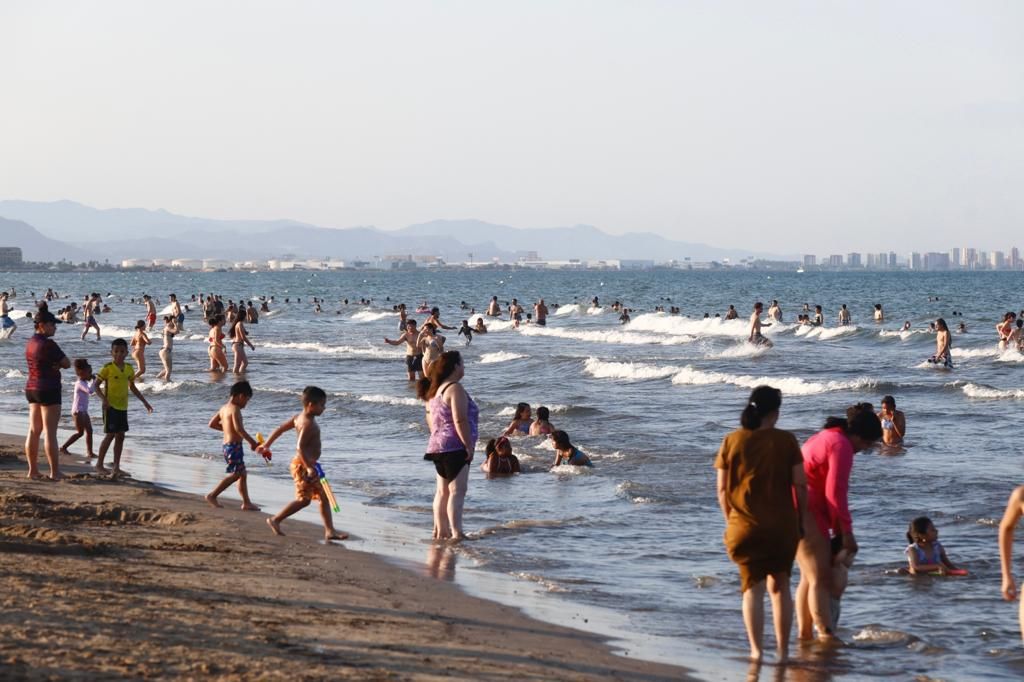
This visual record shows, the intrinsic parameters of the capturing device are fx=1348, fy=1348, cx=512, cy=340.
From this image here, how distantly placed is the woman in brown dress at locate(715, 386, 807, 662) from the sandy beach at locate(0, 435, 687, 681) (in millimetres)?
827

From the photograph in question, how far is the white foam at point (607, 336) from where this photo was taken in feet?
165

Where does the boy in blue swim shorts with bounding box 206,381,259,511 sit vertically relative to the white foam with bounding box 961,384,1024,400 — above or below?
above

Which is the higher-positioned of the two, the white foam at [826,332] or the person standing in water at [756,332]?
the person standing in water at [756,332]

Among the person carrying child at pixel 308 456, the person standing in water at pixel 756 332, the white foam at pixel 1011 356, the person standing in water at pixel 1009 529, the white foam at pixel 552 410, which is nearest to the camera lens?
the person standing in water at pixel 1009 529

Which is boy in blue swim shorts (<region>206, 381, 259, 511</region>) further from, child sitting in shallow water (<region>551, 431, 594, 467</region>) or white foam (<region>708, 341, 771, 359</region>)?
white foam (<region>708, 341, 771, 359</region>)

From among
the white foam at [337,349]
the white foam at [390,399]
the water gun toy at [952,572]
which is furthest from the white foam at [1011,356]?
the water gun toy at [952,572]

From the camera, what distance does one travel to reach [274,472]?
1625cm

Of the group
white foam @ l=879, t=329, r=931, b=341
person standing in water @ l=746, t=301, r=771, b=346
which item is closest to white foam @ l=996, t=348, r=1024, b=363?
person standing in water @ l=746, t=301, r=771, b=346

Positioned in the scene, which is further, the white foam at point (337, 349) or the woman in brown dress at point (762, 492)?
the white foam at point (337, 349)

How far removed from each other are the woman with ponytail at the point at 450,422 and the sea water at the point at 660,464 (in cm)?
65

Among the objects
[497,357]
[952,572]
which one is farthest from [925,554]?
[497,357]

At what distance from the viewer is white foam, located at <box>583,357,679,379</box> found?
107 ft

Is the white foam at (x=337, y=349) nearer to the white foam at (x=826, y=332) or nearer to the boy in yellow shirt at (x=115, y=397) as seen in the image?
the white foam at (x=826, y=332)

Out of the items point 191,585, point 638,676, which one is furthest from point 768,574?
point 191,585
